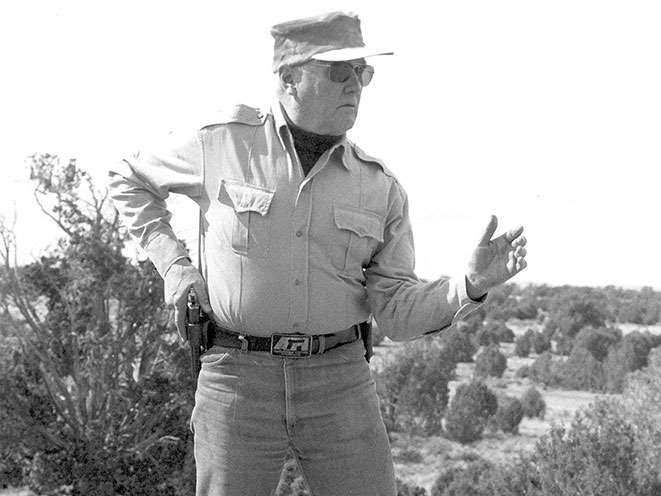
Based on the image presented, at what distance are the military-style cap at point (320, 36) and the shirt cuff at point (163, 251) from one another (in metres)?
0.70

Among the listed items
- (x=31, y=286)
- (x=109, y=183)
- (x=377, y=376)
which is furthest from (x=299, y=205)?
(x=377, y=376)

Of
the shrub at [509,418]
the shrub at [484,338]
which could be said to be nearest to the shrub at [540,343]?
the shrub at [484,338]

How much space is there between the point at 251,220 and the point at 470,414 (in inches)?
1410

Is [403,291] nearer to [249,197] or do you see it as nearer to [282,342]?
[282,342]

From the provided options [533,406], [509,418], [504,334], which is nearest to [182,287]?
[509,418]

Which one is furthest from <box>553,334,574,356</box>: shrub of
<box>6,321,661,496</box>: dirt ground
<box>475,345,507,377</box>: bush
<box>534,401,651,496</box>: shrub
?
<box>534,401,651,496</box>: shrub

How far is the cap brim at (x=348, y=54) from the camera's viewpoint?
3271 millimetres

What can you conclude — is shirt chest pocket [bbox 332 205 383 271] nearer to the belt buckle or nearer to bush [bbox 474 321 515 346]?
the belt buckle

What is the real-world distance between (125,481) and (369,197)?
900 inches

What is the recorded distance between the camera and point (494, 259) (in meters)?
3.16

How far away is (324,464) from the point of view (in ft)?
11.3

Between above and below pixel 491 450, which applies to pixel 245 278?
above

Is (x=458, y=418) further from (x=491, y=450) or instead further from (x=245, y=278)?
(x=245, y=278)

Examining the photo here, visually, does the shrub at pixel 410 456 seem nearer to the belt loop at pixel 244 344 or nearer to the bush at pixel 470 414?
the bush at pixel 470 414
